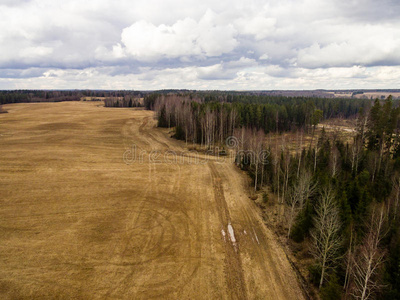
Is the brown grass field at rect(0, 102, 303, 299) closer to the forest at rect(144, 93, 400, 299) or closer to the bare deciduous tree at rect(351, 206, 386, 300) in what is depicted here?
the forest at rect(144, 93, 400, 299)

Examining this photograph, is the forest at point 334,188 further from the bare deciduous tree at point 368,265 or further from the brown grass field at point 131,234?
the brown grass field at point 131,234

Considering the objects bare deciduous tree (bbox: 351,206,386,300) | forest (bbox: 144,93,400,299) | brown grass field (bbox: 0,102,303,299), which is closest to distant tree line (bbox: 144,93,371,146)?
forest (bbox: 144,93,400,299)

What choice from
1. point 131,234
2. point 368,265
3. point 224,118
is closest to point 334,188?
point 368,265

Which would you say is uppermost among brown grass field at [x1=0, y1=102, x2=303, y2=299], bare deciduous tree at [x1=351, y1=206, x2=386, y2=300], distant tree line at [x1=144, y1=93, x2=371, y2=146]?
distant tree line at [x1=144, y1=93, x2=371, y2=146]

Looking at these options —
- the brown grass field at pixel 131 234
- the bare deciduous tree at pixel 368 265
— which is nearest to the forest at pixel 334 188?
the bare deciduous tree at pixel 368 265

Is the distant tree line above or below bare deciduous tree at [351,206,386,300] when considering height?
Answer: above

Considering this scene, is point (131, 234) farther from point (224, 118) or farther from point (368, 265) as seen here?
point (224, 118)
